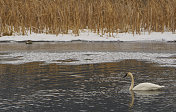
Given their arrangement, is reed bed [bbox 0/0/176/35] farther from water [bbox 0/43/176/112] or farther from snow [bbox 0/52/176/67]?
water [bbox 0/43/176/112]

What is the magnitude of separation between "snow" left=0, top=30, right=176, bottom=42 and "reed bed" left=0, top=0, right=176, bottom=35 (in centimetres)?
36

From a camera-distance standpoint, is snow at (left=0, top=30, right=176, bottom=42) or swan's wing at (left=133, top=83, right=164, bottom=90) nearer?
swan's wing at (left=133, top=83, right=164, bottom=90)

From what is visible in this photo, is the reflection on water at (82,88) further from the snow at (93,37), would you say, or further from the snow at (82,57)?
the snow at (93,37)

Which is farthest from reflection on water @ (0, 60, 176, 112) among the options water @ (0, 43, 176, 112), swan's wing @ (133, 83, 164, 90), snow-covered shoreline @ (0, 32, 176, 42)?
snow-covered shoreline @ (0, 32, 176, 42)

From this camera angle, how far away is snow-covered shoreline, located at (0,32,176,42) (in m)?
29.0

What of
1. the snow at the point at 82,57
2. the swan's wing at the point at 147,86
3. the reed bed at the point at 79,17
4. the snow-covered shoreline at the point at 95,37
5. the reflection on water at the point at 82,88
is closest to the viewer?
the reflection on water at the point at 82,88

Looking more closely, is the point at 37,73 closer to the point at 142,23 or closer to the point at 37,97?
the point at 37,97

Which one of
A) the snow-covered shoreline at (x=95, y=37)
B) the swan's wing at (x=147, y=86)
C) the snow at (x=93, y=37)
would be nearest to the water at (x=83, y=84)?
the swan's wing at (x=147, y=86)

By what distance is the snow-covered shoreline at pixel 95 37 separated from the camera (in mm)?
28969

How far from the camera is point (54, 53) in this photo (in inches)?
845

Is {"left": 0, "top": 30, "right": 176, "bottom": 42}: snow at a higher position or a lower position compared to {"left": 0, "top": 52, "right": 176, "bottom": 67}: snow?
higher

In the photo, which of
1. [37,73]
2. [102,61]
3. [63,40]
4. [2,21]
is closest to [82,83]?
[37,73]

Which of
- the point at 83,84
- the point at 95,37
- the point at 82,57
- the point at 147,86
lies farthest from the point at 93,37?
the point at 147,86

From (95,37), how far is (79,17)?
212cm
